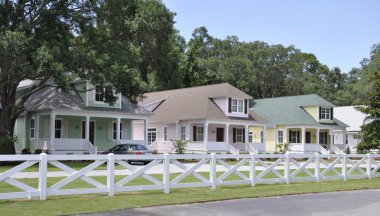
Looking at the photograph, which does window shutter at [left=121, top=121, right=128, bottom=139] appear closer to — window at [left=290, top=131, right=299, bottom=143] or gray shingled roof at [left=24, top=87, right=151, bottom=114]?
gray shingled roof at [left=24, top=87, right=151, bottom=114]

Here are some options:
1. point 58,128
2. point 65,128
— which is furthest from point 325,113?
point 58,128

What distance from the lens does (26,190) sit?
12625 millimetres

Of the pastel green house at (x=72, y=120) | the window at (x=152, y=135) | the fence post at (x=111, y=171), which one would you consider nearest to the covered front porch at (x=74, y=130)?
the pastel green house at (x=72, y=120)

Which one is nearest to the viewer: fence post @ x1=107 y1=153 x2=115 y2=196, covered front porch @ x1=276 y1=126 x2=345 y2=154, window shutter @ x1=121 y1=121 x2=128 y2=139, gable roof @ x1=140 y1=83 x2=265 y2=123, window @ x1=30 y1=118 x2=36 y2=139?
fence post @ x1=107 y1=153 x2=115 y2=196

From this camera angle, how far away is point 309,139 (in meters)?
58.6

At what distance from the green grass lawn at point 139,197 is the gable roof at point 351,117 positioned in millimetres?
48232

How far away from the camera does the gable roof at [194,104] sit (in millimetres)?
47344

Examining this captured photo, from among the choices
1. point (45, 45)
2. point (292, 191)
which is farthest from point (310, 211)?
point (45, 45)

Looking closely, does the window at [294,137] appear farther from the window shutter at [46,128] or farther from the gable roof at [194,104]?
the window shutter at [46,128]

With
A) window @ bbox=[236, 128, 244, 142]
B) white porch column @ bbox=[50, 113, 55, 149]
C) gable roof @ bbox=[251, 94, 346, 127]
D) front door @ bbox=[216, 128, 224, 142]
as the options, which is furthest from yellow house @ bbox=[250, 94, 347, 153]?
white porch column @ bbox=[50, 113, 55, 149]

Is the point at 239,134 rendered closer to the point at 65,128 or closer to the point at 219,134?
the point at 219,134

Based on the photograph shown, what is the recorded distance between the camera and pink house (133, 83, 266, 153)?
1852 inches

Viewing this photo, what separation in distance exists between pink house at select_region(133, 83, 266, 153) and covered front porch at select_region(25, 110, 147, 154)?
6560mm

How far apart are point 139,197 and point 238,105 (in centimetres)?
3620
